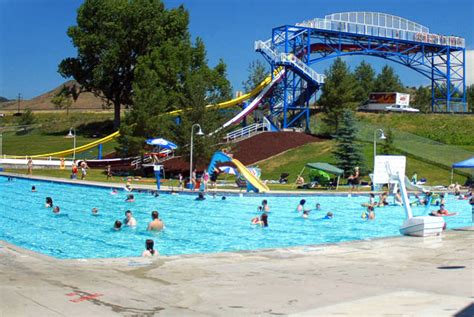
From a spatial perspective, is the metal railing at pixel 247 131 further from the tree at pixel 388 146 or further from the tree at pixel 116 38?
the tree at pixel 116 38

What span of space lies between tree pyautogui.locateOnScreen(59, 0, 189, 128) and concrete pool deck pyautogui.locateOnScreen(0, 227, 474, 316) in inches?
2093

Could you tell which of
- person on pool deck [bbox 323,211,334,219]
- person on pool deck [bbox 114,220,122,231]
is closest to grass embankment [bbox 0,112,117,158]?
person on pool deck [bbox 323,211,334,219]

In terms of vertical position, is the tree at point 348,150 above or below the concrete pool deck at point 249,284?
above

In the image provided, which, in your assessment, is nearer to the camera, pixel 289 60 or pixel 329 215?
pixel 329 215

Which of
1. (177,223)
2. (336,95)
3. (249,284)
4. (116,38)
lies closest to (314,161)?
(336,95)

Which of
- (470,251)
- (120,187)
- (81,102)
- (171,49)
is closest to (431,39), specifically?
(171,49)

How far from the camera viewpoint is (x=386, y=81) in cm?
8712

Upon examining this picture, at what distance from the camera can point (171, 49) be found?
5947 cm

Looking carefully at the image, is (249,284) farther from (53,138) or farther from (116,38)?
(53,138)

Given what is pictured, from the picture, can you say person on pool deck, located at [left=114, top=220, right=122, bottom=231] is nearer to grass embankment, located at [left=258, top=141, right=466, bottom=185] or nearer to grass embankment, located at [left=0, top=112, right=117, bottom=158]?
grass embankment, located at [left=258, top=141, right=466, bottom=185]

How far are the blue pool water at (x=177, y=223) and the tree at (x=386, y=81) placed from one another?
57732mm

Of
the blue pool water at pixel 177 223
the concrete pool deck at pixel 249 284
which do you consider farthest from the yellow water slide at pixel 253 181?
the concrete pool deck at pixel 249 284

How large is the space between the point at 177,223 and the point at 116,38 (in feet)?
150

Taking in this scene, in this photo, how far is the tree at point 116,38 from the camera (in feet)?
209
